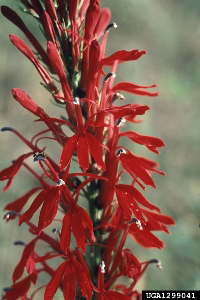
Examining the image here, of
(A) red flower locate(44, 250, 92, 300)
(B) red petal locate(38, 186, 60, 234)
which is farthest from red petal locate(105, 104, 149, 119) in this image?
(A) red flower locate(44, 250, 92, 300)

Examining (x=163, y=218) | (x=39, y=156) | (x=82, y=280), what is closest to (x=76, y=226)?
(x=82, y=280)

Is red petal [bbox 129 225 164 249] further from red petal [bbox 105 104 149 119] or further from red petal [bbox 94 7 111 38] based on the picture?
red petal [bbox 94 7 111 38]

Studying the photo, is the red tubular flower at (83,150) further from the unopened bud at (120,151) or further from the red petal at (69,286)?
the red petal at (69,286)

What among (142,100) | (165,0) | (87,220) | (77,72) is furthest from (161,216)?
(165,0)

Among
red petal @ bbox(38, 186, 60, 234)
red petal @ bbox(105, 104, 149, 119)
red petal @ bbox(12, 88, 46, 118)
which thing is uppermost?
red petal @ bbox(12, 88, 46, 118)

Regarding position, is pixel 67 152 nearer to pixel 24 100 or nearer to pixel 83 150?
pixel 83 150

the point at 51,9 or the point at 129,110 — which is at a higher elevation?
the point at 51,9
